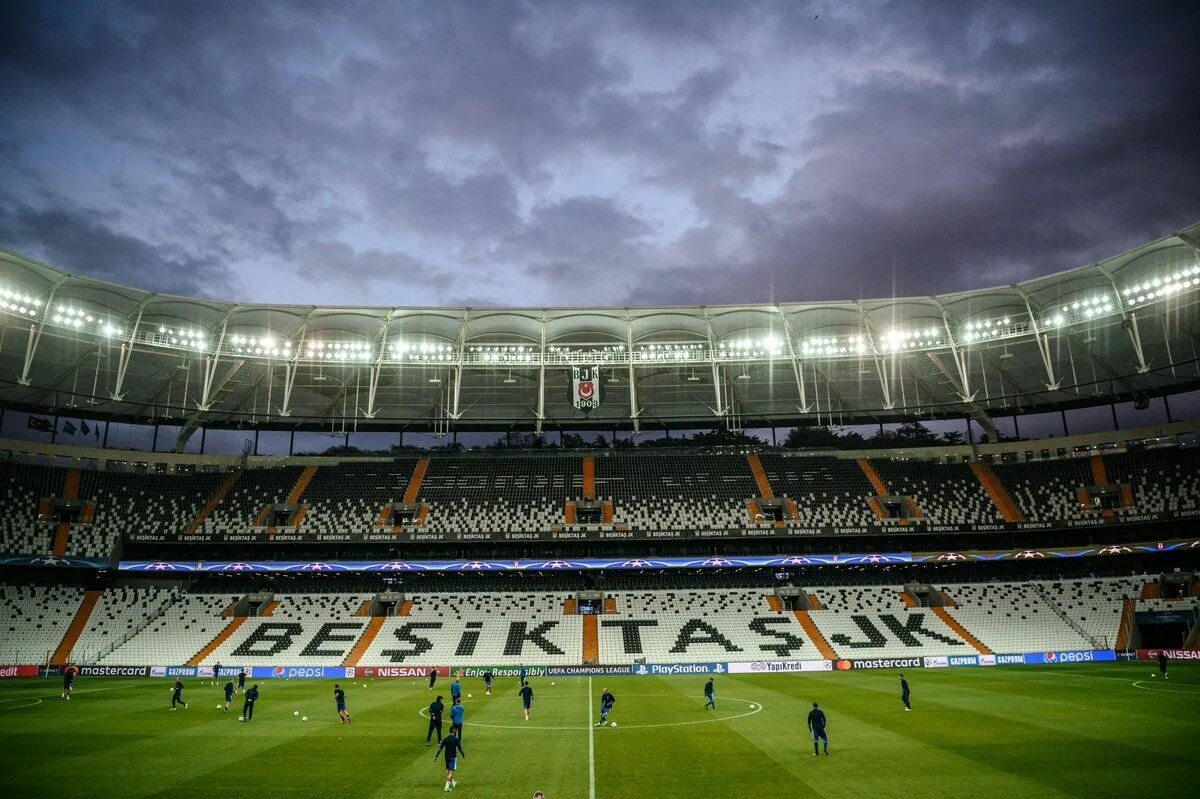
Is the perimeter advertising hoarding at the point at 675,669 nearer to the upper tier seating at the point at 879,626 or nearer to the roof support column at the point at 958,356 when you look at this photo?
the upper tier seating at the point at 879,626

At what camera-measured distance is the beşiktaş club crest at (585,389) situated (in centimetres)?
5487

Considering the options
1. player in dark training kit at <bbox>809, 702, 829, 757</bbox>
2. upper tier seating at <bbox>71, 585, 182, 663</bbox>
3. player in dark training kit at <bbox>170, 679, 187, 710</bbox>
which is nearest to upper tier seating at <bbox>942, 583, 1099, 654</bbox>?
player in dark training kit at <bbox>809, 702, 829, 757</bbox>

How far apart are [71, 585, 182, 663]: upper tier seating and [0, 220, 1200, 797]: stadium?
223 mm

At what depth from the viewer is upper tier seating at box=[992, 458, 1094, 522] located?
54906 millimetres

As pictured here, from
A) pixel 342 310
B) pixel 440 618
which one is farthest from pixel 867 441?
pixel 342 310

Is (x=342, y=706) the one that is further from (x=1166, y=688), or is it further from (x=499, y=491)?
(x=499, y=491)

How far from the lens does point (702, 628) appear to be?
1964 inches

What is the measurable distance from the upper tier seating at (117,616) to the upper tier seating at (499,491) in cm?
2019

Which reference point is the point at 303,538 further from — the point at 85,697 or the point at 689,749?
→ the point at 689,749

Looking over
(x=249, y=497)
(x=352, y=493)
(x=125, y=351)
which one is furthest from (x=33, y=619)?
(x=352, y=493)

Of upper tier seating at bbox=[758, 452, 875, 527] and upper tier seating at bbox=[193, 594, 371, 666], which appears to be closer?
upper tier seating at bbox=[193, 594, 371, 666]

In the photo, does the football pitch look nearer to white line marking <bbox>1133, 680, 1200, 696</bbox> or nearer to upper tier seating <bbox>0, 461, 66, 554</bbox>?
white line marking <bbox>1133, 680, 1200, 696</bbox>

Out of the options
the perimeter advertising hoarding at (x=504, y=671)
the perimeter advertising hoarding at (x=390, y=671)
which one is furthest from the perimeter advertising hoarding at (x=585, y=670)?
the perimeter advertising hoarding at (x=390, y=671)

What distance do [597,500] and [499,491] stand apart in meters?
8.44
